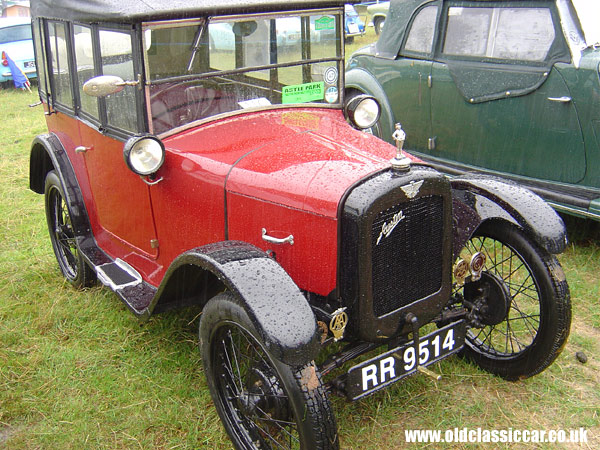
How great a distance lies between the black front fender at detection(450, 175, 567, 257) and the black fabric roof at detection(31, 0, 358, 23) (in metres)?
1.25

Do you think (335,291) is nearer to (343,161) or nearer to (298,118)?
(343,161)

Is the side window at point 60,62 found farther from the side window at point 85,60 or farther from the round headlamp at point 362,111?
the round headlamp at point 362,111

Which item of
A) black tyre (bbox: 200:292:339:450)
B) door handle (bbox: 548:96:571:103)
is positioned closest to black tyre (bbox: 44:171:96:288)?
black tyre (bbox: 200:292:339:450)

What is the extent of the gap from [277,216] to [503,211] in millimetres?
1091

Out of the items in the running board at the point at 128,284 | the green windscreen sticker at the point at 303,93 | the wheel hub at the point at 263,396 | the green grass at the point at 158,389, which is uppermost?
the green windscreen sticker at the point at 303,93

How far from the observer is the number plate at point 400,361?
2.29 meters

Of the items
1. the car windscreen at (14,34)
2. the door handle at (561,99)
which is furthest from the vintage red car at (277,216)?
the car windscreen at (14,34)

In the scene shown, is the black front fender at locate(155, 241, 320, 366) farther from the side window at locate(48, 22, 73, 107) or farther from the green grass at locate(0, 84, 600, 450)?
the side window at locate(48, 22, 73, 107)

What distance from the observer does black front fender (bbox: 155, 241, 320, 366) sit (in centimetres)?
201

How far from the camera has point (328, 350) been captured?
319cm

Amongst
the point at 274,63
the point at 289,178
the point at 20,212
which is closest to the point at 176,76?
the point at 274,63

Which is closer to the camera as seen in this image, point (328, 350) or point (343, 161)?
point (343, 161)

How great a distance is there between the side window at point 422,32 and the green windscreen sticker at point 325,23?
6.75 feet

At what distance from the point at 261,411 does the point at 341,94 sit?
1.85 metres
